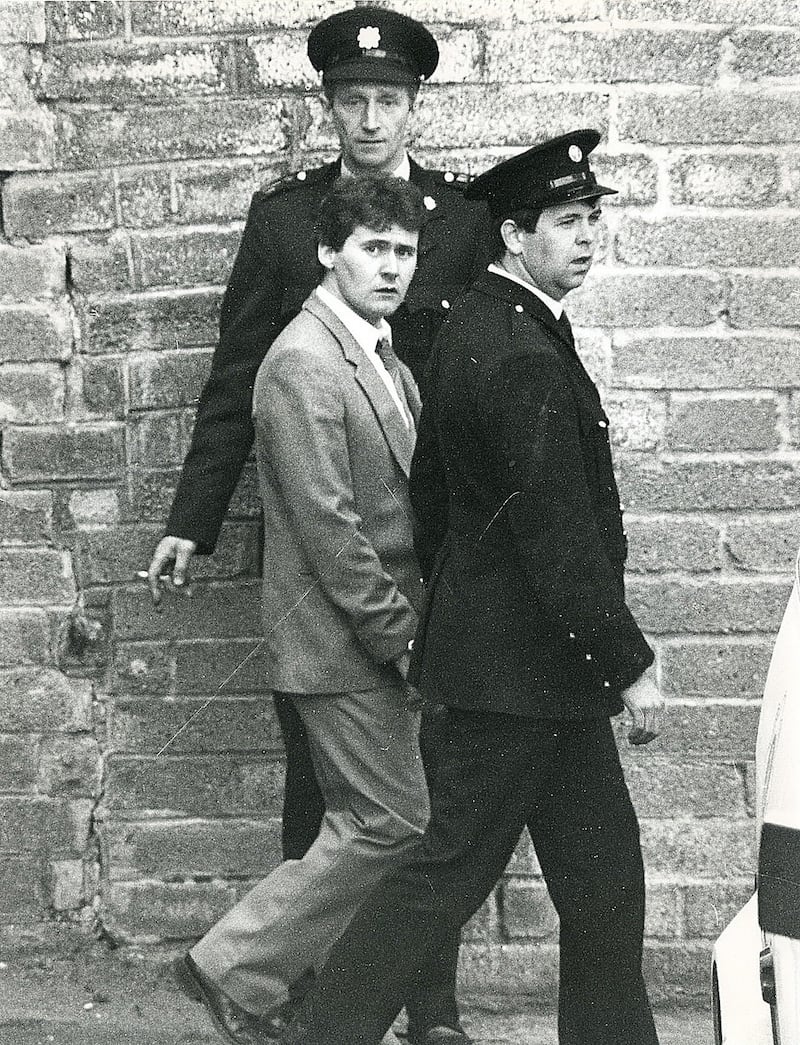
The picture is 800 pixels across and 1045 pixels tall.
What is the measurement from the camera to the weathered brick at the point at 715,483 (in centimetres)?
419

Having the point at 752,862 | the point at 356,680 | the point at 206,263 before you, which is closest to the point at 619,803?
the point at 356,680

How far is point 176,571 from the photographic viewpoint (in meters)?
3.92

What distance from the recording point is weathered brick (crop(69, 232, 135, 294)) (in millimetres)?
4254

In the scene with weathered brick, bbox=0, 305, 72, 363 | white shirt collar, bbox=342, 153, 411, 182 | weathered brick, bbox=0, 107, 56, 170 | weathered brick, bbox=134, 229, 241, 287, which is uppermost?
weathered brick, bbox=0, 107, 56, 170

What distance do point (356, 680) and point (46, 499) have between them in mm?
1133

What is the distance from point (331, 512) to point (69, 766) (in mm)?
1286

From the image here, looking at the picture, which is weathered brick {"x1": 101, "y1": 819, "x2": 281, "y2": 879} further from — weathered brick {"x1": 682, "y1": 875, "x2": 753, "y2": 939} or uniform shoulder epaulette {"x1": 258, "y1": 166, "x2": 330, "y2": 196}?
uniform shoulder epaulette {"x1": 258, "y1": 166, "x2": 330, "y2": 196}

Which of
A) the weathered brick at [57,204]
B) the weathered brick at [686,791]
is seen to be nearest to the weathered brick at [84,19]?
the weathered brick at [57,204]

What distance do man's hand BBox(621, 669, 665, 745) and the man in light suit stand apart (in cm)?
53

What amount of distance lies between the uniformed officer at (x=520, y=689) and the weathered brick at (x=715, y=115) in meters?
0.83

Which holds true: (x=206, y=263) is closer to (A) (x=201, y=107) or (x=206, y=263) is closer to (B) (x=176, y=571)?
(A) (x=201, y=107)

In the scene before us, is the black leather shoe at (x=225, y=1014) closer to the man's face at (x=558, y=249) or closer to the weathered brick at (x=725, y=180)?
the man's face at (x=558, y=249)

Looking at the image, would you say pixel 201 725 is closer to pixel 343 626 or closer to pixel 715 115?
pixel 343 626

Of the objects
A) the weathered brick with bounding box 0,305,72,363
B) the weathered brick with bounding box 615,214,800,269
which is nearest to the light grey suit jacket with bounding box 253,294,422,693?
the weathered brick with bounding box 0,305,72,363
